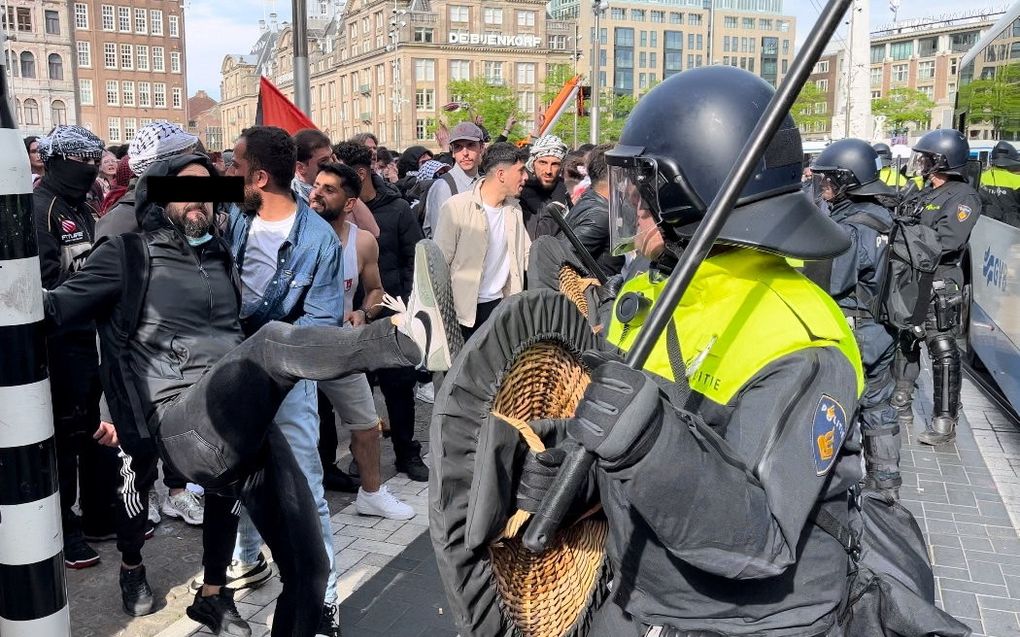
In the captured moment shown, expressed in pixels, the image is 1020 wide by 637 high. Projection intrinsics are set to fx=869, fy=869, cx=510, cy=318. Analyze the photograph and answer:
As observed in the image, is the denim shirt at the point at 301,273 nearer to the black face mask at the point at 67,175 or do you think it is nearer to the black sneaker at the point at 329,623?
the black sneaker at the point at 329,623

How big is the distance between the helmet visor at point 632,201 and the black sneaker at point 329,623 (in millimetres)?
2285

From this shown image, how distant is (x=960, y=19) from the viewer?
230 ft

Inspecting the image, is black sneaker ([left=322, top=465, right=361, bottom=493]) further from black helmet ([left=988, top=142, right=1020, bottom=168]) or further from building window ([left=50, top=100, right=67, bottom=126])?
building window ([left=50, top=100, right=67, bottom=126])

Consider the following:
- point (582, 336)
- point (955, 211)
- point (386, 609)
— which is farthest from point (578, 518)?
point (955, 211)

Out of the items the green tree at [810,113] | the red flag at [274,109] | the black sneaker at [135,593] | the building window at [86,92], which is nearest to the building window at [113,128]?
the building window at [86,92]

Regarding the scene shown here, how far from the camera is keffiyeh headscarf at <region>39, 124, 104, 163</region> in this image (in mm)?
4523

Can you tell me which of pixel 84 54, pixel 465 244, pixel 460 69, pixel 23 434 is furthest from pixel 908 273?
pixel 84 54

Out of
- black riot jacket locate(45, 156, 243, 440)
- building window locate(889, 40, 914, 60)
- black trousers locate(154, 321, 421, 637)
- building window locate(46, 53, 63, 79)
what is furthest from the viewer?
building window locate(889, 40, 914, 60)

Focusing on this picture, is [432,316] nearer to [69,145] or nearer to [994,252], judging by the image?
[69,145]

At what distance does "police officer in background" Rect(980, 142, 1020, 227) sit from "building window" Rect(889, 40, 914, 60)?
275 ft

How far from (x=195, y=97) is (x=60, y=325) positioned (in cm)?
14847

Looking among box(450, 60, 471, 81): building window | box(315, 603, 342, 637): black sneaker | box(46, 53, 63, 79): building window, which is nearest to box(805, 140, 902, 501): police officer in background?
box(315, 603, 342, 637): black sneaker

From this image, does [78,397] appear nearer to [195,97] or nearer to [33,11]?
[33,11]

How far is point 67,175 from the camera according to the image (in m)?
4.60
